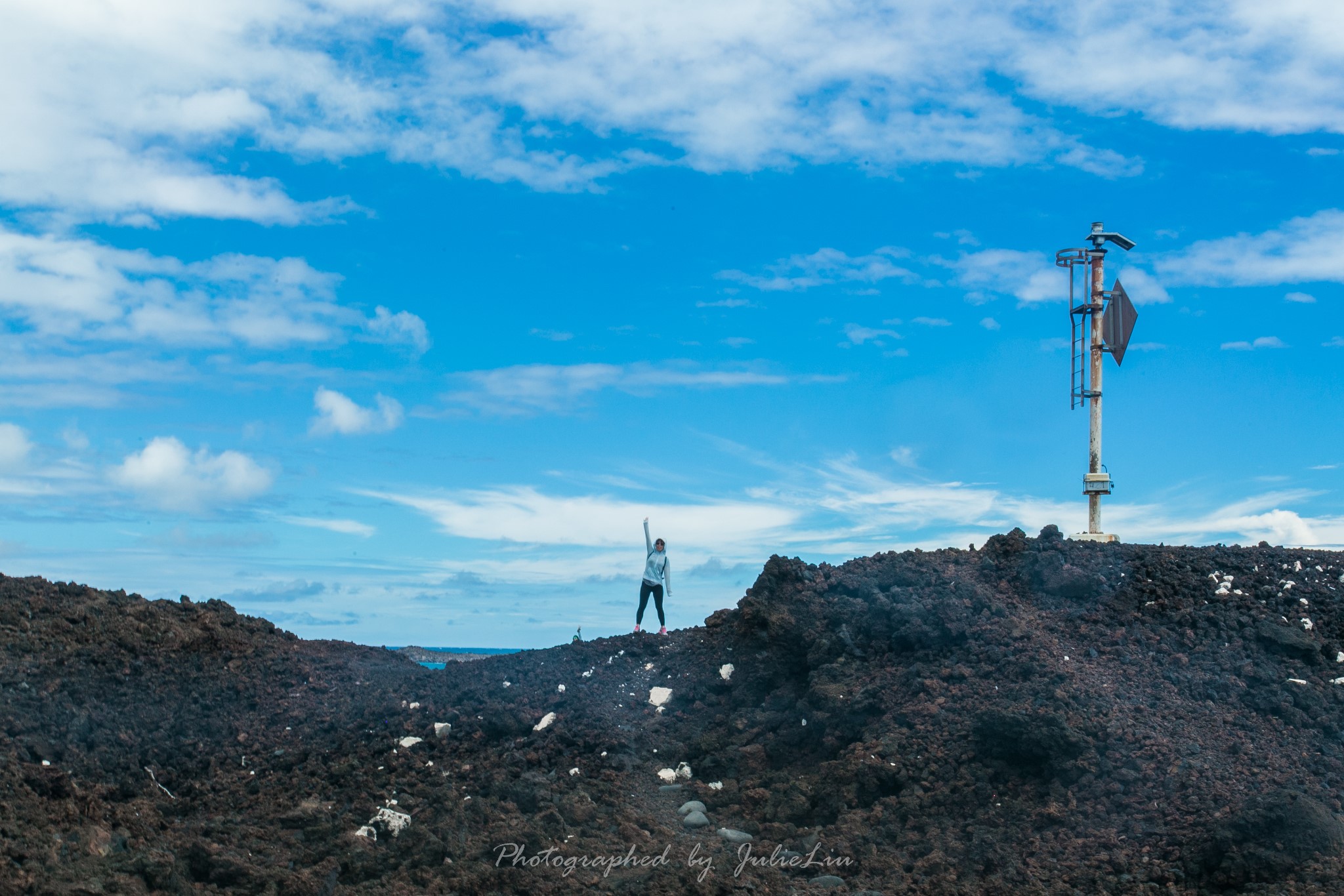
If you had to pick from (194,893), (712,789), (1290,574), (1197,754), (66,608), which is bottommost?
(194,893)

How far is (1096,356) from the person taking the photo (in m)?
15.3

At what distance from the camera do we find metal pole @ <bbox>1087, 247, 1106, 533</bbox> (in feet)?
49.8

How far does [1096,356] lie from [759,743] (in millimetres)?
8015

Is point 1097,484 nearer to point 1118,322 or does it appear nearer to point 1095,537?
point 1095,537

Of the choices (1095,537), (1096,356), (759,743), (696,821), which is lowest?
(696,821)

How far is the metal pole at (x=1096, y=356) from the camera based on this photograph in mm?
15180

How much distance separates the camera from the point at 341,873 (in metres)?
9.16

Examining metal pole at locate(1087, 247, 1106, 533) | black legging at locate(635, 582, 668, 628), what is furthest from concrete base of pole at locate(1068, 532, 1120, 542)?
black legging at locate(635, 582, 668, 628)

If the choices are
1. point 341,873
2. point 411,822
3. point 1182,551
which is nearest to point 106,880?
point 341,873

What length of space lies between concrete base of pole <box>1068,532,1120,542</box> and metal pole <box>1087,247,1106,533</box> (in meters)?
0.43

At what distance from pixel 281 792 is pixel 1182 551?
11571 millimetres

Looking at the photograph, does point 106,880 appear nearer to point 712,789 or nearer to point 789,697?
point 712,789

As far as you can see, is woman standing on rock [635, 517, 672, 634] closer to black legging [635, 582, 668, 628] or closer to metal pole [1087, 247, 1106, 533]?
black legging [635, 582, 668, 628]

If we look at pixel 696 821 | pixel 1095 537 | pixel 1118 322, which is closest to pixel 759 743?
pixel 696 821
